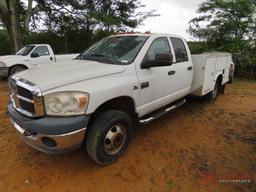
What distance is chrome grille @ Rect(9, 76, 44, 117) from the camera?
2.55 metres

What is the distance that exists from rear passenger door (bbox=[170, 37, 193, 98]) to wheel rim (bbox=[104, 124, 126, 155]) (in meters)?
1.59

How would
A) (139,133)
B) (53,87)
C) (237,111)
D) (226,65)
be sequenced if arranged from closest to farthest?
(53,87) → (139,133) → (237,111) → (226,65)

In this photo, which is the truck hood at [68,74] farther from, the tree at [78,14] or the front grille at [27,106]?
the tree at [78,14]

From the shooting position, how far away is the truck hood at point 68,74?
2652 millimetres

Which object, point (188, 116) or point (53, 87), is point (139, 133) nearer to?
point (188, 116)

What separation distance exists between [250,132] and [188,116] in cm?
136

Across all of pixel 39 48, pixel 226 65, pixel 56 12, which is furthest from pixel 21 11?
pixel 226 65

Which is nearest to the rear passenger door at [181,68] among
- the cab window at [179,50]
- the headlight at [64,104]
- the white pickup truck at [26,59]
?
the cab window at [179,50]

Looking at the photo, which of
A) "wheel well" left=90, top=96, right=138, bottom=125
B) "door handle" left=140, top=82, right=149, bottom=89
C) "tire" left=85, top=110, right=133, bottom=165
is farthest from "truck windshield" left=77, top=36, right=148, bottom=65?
"tire" left=85, top=110, right=133, bottom=165

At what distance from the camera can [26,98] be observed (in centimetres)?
275

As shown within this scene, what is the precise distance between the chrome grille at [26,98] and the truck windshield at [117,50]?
127 cm

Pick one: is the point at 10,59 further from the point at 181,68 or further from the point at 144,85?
the point at 144,85

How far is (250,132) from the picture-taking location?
4.56 m

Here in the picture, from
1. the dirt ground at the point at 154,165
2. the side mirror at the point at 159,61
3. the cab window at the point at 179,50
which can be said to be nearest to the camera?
the dirt ground at the point at 154,165
